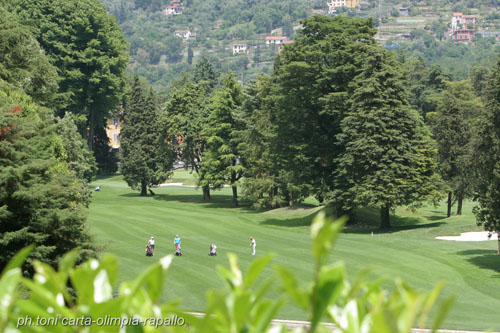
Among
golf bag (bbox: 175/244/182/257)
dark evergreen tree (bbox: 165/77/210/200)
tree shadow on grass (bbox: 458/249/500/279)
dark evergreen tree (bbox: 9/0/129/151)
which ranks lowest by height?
tree shadow on grass (bbox: 458/249/500/279)

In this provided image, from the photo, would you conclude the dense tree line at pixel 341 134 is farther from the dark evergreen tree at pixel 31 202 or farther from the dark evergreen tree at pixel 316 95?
the dark evergreen tree at pixel 31 202

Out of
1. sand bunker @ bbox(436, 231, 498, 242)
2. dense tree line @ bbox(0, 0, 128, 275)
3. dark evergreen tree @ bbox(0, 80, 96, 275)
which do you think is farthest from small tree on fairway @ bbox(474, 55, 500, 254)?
dark evergreen tree @ bbox(0, 80, 96, 275)

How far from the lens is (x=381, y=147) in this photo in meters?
45.4

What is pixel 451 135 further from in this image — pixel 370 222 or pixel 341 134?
pixel 341 134

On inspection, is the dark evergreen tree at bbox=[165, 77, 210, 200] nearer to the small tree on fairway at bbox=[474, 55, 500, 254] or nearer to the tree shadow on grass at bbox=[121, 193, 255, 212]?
the tree shadow on grass at bbox=[121, 193, 255, 212]

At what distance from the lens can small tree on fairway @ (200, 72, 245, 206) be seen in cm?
6372

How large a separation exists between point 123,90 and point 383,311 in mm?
81619

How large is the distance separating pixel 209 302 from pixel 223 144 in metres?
62.9

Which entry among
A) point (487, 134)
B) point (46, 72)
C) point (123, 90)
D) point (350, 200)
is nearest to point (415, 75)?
point (123, 90)

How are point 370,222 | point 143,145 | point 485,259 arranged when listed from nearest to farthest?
point 485,259 → point 370,222 → point 143,145

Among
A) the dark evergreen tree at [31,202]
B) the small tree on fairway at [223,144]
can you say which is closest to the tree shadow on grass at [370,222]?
the small tree on fairway at [223,144]

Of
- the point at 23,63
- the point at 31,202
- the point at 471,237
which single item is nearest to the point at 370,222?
the point at 471,237

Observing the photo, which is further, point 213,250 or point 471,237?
point 471,237

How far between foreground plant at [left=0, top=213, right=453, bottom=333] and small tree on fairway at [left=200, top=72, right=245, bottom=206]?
60551 millimetres
